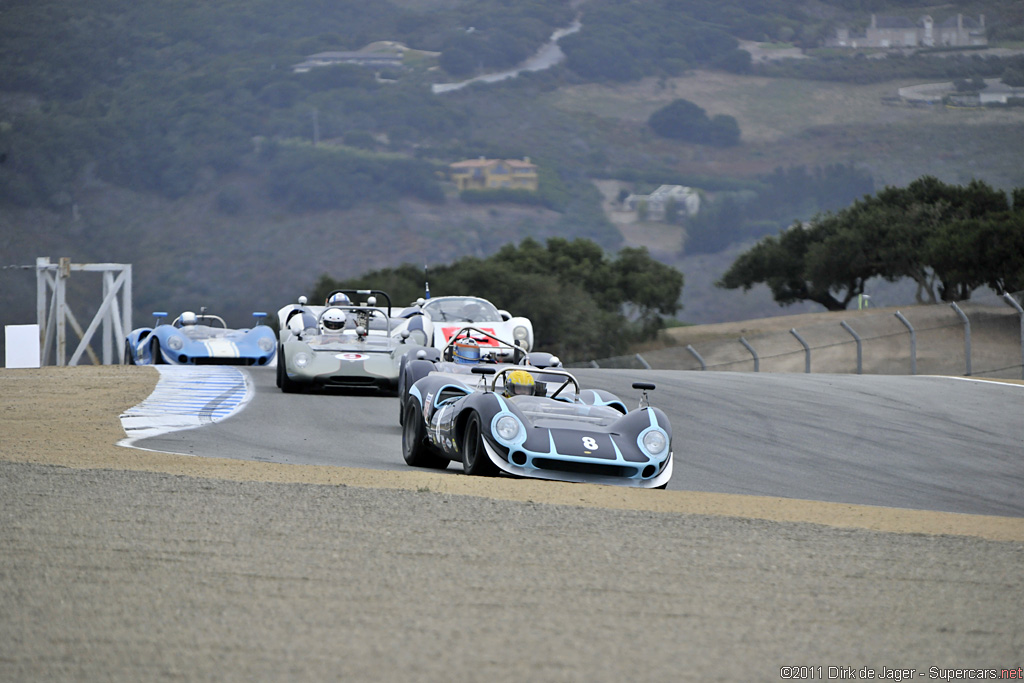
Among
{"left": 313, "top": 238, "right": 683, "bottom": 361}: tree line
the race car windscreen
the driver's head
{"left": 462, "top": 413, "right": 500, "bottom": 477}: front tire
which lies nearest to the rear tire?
{"left": 462, "top": 413, "right": 500, "bottom": 477}: front tire

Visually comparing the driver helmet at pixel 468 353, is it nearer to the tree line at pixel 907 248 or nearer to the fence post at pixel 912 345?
the fence post at pixel 912 345

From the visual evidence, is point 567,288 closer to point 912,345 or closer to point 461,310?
point 912,345

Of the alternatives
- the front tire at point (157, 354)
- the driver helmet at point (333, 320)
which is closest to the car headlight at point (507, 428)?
the driver helmet at point (333, 320)

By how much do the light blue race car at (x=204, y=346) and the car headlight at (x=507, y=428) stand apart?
1510 centimetres

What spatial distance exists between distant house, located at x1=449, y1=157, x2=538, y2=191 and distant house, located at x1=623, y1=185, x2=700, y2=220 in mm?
13102

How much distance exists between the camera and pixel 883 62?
527ft

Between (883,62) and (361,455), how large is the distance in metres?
163

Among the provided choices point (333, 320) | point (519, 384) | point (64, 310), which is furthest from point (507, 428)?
point (64, 310)

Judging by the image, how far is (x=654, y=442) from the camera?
9039mm

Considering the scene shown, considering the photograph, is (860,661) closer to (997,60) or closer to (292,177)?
(292,177)

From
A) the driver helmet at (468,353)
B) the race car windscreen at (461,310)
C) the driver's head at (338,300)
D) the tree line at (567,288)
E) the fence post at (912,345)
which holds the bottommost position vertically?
the tree line at (567,288)

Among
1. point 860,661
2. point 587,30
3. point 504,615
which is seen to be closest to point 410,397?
point 504,615

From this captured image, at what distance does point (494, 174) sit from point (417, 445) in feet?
465

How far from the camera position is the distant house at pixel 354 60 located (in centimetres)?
17100
